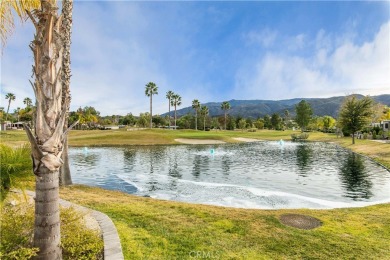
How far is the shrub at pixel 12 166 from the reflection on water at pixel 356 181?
16.8m

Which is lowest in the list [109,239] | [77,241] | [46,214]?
[109,239]

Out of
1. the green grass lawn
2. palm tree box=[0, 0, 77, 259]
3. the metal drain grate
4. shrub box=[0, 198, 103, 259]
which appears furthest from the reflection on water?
palm tree box=[0, 0, 77, 259]

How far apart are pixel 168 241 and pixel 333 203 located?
11.2m

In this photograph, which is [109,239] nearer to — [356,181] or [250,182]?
[250,182]

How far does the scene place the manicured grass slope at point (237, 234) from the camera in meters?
7.11

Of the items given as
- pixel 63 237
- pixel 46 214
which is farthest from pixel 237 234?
pixel 46 214

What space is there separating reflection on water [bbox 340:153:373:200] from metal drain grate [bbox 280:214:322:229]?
7.26m

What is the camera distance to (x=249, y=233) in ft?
27.7

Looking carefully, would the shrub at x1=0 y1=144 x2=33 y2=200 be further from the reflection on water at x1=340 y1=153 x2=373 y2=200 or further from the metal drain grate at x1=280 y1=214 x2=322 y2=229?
the reflection on water at x1=340 y1=153 x2=373 y2=200

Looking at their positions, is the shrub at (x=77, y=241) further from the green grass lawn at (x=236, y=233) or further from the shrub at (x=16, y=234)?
the green grass lawn at (x=236, y=233)

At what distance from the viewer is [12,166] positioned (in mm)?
5891

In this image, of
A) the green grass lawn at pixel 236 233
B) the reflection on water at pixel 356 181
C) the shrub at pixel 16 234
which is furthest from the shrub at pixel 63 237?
the reflection on water at pixel 356 181

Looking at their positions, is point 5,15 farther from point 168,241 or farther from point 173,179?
point 173,179

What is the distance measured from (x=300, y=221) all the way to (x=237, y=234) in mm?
3259
